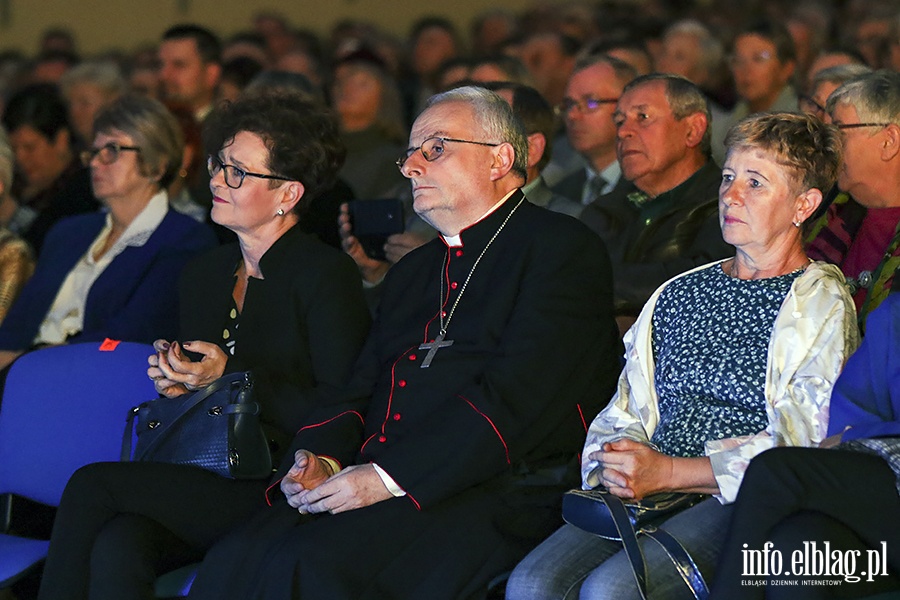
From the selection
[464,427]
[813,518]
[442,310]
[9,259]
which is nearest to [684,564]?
[813,518]

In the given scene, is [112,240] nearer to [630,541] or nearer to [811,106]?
[811,106]

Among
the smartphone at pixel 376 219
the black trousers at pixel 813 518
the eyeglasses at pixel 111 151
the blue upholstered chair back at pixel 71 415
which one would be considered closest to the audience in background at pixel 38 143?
the eyeglasses at pixel 111 151

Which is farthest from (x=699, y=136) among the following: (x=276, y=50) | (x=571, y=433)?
(x=276, y=50)

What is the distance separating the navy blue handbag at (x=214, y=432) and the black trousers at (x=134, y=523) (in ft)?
0.20

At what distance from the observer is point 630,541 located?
2736 mm

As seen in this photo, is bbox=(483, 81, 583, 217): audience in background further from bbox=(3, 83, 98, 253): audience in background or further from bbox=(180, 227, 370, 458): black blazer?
bbox=(3, 83, 98, 253): audience in background

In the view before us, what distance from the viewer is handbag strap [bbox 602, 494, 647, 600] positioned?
2.70m

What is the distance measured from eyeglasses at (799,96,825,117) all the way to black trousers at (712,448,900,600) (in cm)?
169

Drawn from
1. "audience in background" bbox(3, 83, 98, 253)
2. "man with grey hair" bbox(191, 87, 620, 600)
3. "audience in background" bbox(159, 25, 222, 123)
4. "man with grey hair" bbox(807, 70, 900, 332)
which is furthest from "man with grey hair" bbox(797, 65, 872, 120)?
"audience in background" bbox(159, 25, 222, 123)

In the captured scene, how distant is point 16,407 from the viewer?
3701 mm

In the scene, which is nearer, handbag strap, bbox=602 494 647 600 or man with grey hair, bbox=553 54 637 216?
handbag strap, bbox=602 494 647 600

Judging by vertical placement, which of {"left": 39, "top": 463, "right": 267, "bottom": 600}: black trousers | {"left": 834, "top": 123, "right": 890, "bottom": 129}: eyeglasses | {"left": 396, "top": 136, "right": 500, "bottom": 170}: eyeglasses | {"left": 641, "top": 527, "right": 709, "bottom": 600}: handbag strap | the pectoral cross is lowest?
{"left": 39, "top": 463, "right": 267, "bottom": 600}: black trousers

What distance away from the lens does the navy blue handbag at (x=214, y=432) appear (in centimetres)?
326

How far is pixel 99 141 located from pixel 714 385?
8.05 feet
